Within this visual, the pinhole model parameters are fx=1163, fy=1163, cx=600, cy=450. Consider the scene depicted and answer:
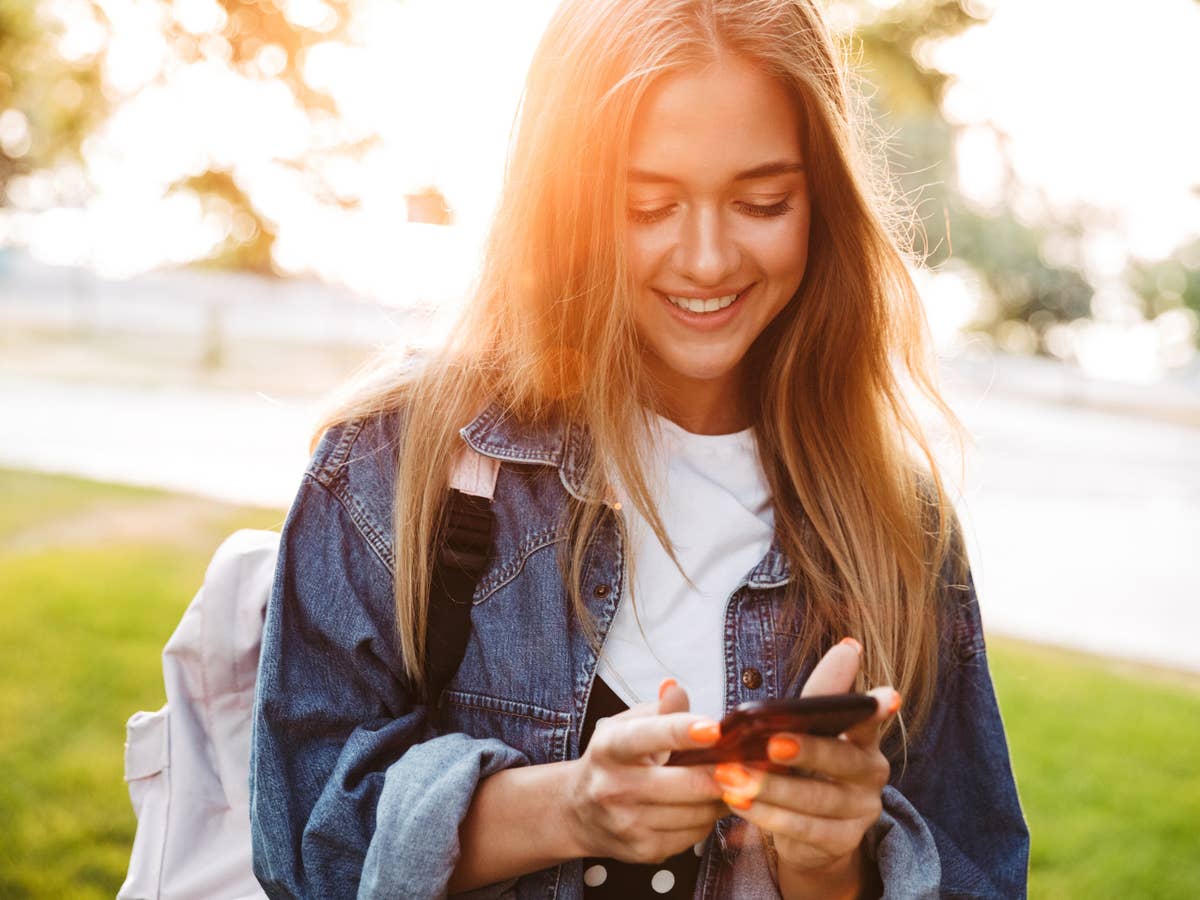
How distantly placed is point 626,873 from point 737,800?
431 millimetres

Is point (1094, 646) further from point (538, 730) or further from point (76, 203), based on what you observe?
point (76, 203)

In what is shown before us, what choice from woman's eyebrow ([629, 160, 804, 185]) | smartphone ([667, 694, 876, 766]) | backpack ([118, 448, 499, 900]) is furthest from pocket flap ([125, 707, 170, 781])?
woman's eyebrow ([629, 160, 804, 185])

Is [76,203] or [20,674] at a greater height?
[76,203]

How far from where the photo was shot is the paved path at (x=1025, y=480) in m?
7.40

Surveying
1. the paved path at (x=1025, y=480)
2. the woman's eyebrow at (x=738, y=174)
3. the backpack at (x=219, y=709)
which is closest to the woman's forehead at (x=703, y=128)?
the woman's eyebrow at (x=738, y=174)

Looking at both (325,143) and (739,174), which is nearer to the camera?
(739,174)

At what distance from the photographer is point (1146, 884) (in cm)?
418

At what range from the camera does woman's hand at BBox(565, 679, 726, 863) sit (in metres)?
1.43

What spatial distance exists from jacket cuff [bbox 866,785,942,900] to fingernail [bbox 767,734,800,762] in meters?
0.56

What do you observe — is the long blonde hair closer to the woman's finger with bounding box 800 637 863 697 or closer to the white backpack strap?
the white backpack strap

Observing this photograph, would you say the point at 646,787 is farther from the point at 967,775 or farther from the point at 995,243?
the point at 995,243

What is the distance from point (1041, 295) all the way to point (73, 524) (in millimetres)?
21819

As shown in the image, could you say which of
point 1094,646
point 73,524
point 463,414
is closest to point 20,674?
point 73,524

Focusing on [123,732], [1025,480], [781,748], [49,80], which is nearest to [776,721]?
[781,748]
